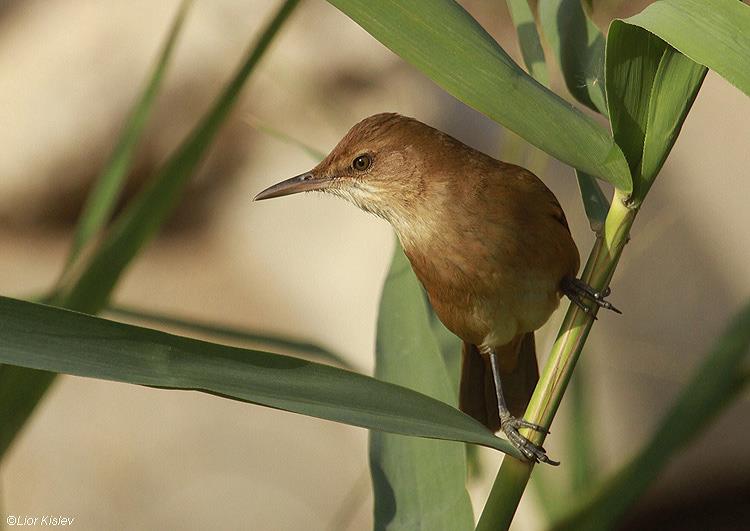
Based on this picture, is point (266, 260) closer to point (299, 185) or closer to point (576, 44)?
point (299, 185)

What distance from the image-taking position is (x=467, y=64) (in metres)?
0.81

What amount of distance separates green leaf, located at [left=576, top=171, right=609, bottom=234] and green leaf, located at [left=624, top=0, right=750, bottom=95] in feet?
0.79

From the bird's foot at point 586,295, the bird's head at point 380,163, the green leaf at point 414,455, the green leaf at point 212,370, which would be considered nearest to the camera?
the green leaf at point 212,370

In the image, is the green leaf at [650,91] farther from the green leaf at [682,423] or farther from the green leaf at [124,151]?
the green leaf at [124,151]

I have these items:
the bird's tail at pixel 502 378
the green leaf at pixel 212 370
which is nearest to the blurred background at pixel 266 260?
the bird's tail at pixel 502 378

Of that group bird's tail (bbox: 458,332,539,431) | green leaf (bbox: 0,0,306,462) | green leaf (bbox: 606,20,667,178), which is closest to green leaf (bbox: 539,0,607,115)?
green leaf (bbox: 606,20,667,178)

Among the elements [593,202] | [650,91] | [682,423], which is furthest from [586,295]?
[682,423]

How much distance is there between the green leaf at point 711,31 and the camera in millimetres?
768

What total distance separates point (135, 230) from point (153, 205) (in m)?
0.04

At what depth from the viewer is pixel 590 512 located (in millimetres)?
1428

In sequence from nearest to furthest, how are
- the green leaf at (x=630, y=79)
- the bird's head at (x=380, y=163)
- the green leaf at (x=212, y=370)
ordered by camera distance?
the green leaf at (x=212, y=370) → the green leaf at (x=630, y=79) → the bird's head at (x=380, y=163)

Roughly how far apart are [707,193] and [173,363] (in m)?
2.57

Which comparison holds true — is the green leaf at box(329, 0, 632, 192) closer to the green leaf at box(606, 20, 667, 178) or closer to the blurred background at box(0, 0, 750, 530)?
the green leaf at box(606, 20, 667, 178)

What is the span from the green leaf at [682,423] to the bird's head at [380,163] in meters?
0.46
